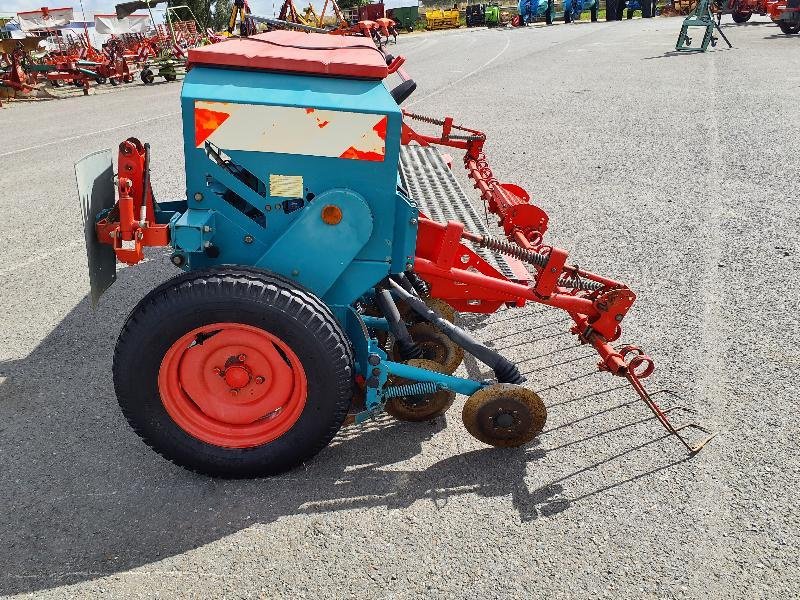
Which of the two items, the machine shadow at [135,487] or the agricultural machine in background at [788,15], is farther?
the agricultural machine in background at [788,15]

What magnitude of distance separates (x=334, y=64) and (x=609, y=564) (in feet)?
7.33

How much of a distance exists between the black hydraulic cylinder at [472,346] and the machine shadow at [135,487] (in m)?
0.36

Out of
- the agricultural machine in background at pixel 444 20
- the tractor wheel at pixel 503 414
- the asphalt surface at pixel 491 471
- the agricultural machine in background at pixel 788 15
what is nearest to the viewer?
the asphalt surface at pixel 491 471

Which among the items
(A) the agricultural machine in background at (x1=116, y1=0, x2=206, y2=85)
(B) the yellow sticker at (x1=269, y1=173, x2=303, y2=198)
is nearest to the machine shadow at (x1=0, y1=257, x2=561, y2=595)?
(B) the yellow sticker at (x1=269, y1=173, x2=303, y2=198)

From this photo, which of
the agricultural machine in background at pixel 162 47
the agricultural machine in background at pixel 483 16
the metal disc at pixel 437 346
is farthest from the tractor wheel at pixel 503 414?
the agricultural machine in background at pixel 483 16

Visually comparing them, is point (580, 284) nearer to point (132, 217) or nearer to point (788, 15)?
point (132, 217)

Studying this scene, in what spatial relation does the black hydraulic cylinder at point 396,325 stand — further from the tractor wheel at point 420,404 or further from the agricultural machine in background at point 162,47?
the agricultural machine in background at point 162,47

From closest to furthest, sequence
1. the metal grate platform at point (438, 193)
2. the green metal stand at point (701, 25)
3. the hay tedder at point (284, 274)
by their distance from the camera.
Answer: the hay tedder at point (284, 274) < the metal grate platform at point (438, 193) < the green metal stand at point (701, 25)

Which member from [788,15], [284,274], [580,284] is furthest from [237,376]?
[788,15]

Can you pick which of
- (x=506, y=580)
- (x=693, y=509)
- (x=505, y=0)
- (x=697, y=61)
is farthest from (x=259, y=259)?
(x=505, y=0)

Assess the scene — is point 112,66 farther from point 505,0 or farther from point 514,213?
point 505,0

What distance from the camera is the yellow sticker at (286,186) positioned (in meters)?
2.79

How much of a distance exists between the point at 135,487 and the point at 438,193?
344cm

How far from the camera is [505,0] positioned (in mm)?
61188
